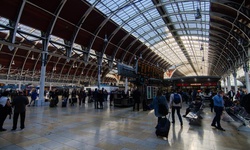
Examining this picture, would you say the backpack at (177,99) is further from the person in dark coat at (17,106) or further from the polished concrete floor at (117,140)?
the person in dark coat at (17,106)

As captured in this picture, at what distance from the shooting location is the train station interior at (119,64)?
4.56 metres

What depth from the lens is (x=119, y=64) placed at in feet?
37.7

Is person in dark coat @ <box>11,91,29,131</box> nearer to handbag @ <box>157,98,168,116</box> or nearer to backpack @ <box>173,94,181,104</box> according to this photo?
handbag @ <box>157,98,168,116</box>

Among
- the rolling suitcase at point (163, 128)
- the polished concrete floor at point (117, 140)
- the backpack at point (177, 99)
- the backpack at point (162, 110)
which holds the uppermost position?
the backpack at point (177, 99)

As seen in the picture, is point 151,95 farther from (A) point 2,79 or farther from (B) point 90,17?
(A) point 2,79

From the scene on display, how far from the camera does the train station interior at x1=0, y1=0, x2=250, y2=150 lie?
456cm

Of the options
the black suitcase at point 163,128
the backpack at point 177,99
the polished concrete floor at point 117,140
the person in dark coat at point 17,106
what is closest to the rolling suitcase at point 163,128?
the black suitcase at point 163,128

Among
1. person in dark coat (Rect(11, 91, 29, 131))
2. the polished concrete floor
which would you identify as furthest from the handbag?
person in dark coat (Rect(11, 91, 29, 131))

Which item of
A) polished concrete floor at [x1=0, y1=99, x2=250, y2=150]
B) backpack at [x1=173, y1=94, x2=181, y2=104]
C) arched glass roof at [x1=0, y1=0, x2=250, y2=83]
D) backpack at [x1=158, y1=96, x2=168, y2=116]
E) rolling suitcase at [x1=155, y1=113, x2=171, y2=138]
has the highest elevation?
arched glass roof at [x1=0, y1=0, x2=250, y2=83]

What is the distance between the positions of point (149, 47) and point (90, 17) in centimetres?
1812

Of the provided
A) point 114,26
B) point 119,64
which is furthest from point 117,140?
point 114,26

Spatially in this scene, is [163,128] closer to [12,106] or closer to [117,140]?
[117,140]

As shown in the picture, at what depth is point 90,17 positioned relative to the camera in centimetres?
1775

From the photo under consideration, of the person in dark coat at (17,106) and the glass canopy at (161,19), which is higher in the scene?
the glass canopy at (161,19)
